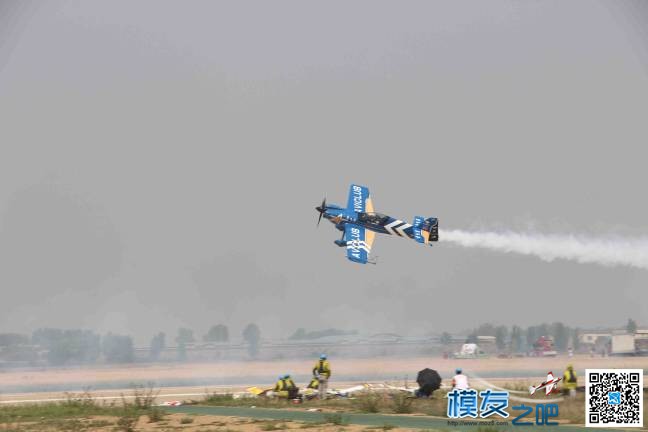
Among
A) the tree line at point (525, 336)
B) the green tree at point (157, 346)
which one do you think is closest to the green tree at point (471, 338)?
the tree line at point (525, 336)

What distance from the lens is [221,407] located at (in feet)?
195

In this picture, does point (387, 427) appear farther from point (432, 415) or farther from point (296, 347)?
point (296, 347)

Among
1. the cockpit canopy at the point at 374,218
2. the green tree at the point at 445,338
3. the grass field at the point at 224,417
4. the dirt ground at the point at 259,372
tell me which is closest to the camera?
the grass field at the point at 224,417

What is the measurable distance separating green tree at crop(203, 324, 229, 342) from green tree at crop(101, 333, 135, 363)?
1496 cm

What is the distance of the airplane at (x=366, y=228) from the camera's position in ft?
308

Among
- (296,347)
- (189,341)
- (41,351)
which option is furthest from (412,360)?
(41,351)

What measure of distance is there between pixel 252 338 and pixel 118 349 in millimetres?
22711

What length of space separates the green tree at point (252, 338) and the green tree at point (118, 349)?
16.7 metres

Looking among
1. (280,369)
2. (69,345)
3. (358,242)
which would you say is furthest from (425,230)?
(69,345)

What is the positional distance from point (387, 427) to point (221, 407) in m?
19.0

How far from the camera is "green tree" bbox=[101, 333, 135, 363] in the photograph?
122 meters

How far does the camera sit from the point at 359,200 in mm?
99875

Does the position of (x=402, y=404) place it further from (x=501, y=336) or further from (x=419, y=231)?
(x=501, y=336)

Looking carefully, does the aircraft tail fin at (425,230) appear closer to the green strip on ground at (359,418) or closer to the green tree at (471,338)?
the green tree at (471,338)
